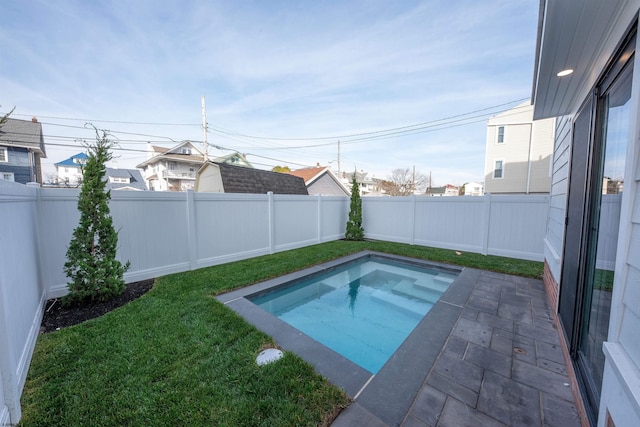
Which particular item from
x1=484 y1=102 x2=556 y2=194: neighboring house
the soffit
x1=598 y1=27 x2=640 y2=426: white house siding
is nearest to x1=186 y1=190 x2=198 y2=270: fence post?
the soffit

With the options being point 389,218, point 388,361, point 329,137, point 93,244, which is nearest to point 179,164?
point 329,137

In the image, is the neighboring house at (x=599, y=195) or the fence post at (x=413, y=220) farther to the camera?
the fence post at (x=413, y=220)

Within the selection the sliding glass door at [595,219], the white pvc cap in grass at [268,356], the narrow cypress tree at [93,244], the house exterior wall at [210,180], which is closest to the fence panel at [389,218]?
the sliding glass door at [595,219]

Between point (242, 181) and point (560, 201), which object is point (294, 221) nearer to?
point (242, 181)

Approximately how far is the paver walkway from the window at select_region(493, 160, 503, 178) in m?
15.3

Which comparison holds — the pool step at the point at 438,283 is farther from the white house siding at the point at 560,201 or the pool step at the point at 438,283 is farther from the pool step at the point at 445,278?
the white house siding at the point at 560,201

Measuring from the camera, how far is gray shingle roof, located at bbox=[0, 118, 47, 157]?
573 inches

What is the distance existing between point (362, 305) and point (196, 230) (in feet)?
12.4

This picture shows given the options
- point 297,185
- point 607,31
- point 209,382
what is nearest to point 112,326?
point 209,382

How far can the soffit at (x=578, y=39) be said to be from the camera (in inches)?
56.3

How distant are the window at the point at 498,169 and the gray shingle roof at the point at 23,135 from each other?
29499 mm

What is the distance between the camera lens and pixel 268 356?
2377 mm

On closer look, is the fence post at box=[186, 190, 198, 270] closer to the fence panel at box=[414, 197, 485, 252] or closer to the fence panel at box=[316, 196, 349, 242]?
the fence panel at box=[316, 196, 349, 242]

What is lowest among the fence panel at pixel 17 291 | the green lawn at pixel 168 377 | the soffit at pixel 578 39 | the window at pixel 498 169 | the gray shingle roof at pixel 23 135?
the green lawn at pixel 168 377
